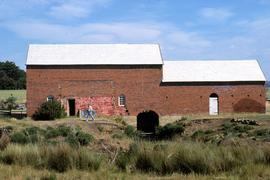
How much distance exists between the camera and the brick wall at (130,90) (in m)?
56.2

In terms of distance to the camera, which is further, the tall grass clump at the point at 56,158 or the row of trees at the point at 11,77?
the row of trees at the point at 11,77

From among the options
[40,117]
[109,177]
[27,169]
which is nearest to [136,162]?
[109,177]

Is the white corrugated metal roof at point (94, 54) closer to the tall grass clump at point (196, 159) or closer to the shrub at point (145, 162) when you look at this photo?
the shrub at point (145, 162)

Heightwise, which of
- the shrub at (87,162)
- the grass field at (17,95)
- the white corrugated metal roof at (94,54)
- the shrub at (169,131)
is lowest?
the shrub at (169,131)

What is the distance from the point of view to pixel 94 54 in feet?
191

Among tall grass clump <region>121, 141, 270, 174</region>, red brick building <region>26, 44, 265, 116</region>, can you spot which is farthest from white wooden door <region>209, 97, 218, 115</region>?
tall grass clump <region>121, 141, 270, 174</region>

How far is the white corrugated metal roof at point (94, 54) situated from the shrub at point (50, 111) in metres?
5.23

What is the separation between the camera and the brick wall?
184 feet

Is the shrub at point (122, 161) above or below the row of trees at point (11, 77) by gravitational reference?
below

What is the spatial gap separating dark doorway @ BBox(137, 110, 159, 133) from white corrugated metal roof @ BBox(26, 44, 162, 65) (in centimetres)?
573

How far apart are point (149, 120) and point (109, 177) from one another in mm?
43563

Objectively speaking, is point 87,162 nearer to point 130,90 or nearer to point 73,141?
point 73,141

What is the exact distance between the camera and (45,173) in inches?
468

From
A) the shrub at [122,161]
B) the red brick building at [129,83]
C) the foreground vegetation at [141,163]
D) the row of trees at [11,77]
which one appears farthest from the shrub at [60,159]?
the row of trees at [11,77]
